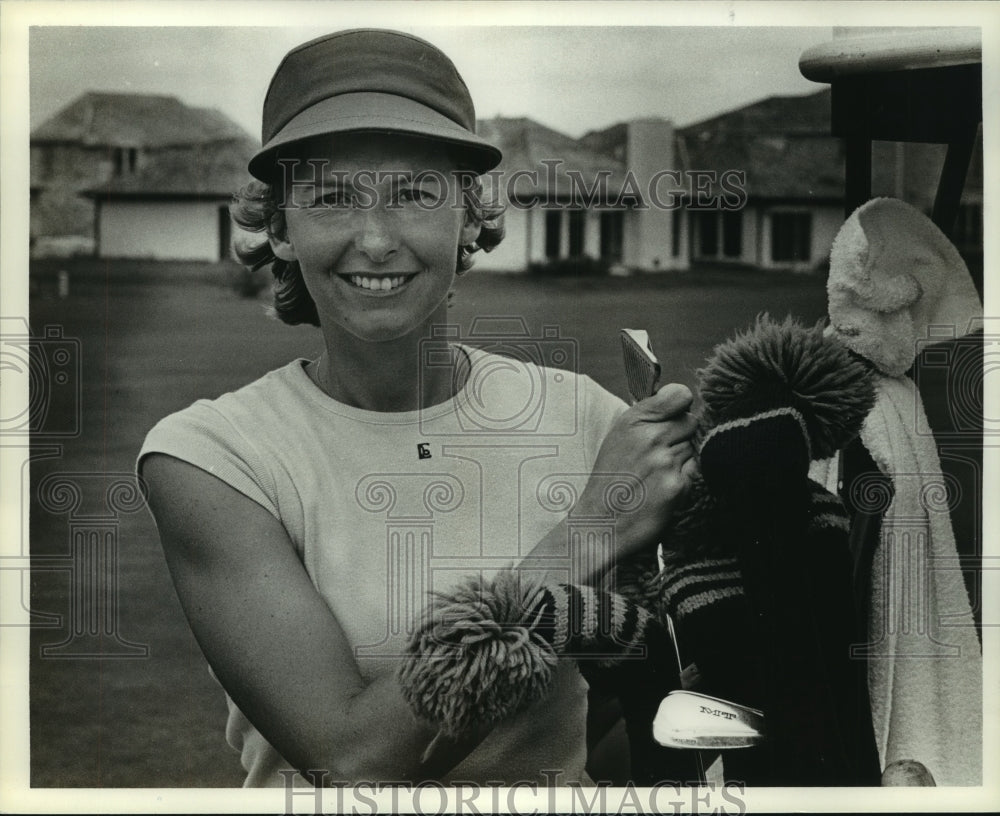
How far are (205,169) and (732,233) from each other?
52.3 inches

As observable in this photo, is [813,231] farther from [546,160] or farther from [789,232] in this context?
[546,160]

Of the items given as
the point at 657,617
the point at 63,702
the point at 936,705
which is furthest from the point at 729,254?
the point at 63,702

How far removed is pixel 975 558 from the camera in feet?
10.8

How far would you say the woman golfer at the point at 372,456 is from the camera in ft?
9.83

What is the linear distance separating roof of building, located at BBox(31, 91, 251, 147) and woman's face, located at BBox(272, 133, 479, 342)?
12.3 inches

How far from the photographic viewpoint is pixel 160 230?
320 cm

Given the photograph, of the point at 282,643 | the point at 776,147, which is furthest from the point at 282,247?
the point at 776,147

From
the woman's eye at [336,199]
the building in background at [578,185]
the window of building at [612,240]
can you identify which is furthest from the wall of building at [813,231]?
the woman's eye at [336,199]

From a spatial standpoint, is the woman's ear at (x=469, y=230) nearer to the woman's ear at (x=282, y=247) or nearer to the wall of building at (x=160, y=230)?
the woman's ear at (x=282, y=247)

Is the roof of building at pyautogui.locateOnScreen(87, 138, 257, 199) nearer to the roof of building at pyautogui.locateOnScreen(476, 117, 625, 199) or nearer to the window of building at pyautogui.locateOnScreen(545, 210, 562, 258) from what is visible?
the roof of building at pyautogui.locateOnScreen(476, 117, 625, 199)

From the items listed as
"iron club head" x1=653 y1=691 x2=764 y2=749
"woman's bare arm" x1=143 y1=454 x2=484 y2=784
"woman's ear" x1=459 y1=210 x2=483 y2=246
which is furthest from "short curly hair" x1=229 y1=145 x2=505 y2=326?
"iron club head" x1=653 y1=691 x2=764 y2=749

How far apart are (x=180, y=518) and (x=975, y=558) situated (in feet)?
6.58

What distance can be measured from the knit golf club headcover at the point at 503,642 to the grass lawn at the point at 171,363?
1.77 feet

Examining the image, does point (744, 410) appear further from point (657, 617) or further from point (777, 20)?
point (777, 20)
